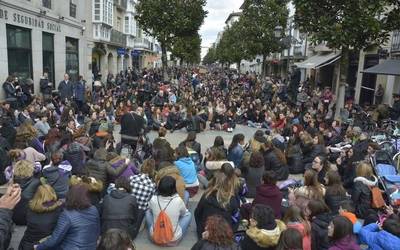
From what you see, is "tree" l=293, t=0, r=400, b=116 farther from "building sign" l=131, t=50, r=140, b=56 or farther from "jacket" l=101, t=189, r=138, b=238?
"building sign" l=131, t=50, r=140, b=56

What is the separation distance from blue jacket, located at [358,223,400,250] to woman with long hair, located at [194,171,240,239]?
1.69m

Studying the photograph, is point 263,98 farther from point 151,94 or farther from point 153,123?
point 153,123

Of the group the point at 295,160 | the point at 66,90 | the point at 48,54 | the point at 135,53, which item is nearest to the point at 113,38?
the point at 135,53

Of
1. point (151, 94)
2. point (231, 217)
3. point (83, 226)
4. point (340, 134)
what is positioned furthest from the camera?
point (151, 94)

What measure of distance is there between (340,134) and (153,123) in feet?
22.3

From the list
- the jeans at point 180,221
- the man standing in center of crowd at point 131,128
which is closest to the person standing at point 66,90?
the man standing in center of crowd at point 131,128

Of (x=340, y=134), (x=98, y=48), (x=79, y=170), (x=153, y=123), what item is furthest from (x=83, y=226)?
(x=98, y=48)

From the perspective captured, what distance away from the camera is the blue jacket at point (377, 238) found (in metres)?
4.48

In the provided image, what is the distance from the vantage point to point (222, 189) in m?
5.79

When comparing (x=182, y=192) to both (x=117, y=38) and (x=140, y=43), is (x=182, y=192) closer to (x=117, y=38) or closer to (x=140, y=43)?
(x=117, y=38)

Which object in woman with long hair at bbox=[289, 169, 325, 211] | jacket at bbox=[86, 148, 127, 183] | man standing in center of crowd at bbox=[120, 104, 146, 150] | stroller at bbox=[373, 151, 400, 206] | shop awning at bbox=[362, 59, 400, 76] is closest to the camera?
woman with long hair at bbox=[289, 169, 325, 211]

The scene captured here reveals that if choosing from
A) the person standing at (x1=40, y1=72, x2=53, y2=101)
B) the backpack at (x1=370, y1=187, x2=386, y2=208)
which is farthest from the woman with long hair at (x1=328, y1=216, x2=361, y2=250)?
the person standing at (x1=40, y1=72, x2=53, y2=101)

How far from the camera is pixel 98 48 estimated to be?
33625 millimetres

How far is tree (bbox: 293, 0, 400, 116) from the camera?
14.3 metres
